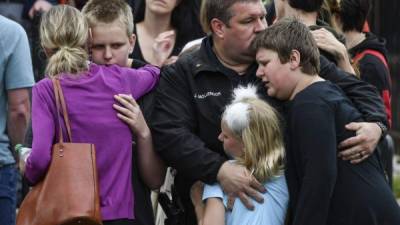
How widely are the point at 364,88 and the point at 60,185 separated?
156cm

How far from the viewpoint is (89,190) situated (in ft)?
16.1

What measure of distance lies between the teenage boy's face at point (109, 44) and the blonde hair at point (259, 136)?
67cm

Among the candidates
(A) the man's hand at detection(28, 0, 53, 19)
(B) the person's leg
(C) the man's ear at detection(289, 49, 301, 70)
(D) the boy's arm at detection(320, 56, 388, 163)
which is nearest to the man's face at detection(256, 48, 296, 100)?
(C) the man's ear at detection(289, 49, 301, 70)

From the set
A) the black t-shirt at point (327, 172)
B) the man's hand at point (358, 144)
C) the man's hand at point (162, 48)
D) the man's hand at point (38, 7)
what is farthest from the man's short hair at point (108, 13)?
the man's hand at point (38, 7)

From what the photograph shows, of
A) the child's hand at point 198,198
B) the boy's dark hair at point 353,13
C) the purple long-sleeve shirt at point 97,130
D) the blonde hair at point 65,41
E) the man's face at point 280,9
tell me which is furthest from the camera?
the boy's dark hair at point 353,13

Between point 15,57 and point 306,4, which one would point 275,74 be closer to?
point 306,4

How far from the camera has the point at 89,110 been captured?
504cm

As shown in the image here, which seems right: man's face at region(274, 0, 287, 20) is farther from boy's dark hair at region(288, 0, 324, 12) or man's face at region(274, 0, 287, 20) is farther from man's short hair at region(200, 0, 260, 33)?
man's short hair at region(200, 0, 260, 33)

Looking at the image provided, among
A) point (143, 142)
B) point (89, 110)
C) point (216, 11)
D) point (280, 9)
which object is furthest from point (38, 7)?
point (89, 110)

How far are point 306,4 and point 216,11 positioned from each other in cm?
50

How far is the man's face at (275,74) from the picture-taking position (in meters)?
5.06

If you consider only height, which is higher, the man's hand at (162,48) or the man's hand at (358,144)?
the man's hand at (358,144)

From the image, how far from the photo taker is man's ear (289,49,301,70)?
5035 mm

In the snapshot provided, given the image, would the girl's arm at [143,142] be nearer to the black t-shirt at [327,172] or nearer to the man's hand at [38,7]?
the black t-shirt at [327,172]
